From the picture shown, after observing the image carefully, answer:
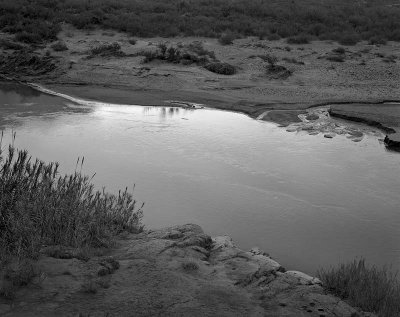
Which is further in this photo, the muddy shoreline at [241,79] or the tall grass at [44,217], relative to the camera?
the muddy shoreline at [241,79]

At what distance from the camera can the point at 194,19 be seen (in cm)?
2080

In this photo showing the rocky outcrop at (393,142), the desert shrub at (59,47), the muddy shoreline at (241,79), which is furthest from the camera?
the desert shrub at (59,47)

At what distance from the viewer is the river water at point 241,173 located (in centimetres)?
599

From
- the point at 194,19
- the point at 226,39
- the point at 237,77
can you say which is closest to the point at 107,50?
the point at 226,39

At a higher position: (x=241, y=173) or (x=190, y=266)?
(x=241, y=173)

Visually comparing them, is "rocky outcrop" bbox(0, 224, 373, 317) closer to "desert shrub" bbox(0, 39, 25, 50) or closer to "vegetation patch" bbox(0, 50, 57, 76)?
"vegetation patch" bbox(0, 50, 57, 76)

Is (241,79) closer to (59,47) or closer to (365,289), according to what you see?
(59,47)

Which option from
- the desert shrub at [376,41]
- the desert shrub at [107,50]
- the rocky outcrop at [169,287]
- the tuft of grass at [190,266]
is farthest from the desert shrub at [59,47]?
the tuft of grass at [190,266]

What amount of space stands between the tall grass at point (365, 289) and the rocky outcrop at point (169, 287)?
12 centimetres

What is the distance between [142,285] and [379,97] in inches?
402

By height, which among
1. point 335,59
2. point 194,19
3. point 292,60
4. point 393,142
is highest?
point 194,19

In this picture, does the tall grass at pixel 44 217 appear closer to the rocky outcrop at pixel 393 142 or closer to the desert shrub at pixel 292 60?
the rocky outcrop at pixel 393 142

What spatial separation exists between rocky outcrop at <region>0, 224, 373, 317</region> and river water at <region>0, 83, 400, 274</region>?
0.89 m

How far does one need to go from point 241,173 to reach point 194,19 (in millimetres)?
14052
